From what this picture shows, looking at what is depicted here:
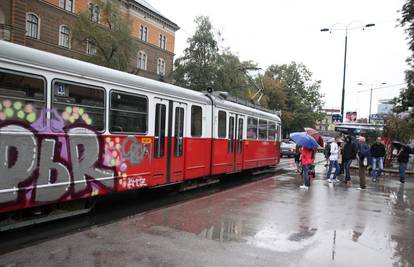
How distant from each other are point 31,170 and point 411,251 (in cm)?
599

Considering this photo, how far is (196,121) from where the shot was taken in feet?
36.8

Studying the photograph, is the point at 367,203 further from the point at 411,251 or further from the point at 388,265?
the point at 388,265

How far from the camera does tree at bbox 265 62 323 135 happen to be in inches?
2933

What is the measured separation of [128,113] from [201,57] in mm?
34094

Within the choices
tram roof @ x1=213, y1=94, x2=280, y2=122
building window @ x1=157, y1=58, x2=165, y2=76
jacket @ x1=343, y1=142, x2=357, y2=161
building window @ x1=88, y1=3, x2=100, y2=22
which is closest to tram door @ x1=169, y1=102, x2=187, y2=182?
tram roof @ x1=213, y1=94, x2=280, y2=122

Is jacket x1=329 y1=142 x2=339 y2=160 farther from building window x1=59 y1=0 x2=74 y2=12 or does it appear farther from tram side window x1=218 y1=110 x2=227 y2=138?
building window x1=59 y1=0 x2=74 y2=12

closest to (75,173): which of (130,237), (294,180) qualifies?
(130,237)

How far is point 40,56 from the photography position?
20.6ft

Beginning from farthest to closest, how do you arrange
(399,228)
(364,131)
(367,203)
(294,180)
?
(364,131)
(294,180)
(367,203)
(399,228)

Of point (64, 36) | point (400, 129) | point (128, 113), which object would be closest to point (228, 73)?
point (64, 36)

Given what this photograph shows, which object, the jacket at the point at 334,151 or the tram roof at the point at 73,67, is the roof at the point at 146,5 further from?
the tram roof at the point at 73,67

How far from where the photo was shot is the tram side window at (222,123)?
503 inches

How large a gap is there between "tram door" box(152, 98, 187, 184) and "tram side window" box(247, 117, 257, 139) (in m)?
5.35

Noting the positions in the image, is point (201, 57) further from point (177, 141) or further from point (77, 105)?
point (77, 105)
